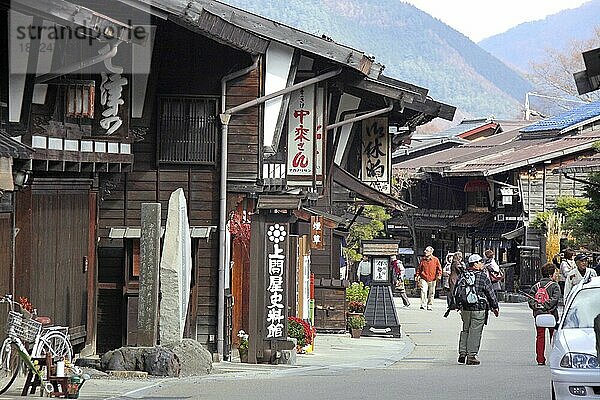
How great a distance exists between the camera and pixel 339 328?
27484 millimetres

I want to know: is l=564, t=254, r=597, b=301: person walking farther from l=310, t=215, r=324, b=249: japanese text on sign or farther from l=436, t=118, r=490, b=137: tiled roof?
l=436, t=118, r=490, b=137: tiled roof

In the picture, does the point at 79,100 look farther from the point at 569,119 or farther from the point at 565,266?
the point at 569,119

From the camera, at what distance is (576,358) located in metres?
12.1

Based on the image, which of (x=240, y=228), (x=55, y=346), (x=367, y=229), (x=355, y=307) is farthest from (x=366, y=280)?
(x=55, y=346)

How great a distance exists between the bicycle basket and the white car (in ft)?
19.6

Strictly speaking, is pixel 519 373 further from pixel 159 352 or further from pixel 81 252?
pixel 81 252

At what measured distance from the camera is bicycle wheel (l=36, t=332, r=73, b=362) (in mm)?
14094

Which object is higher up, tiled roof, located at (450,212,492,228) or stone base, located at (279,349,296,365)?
tiled roof, located at (450,212,492,228)

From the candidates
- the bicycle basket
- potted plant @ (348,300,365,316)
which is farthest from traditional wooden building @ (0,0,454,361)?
potted plant @ (348,300,365,316)

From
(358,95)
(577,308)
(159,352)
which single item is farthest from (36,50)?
(358,95)

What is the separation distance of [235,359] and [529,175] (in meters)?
30.5

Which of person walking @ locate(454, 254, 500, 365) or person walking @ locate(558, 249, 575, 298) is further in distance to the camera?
person walking @ locate(558, 249, 575, 298)

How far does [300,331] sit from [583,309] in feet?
29.1

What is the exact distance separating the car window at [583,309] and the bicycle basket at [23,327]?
20.2 ft
